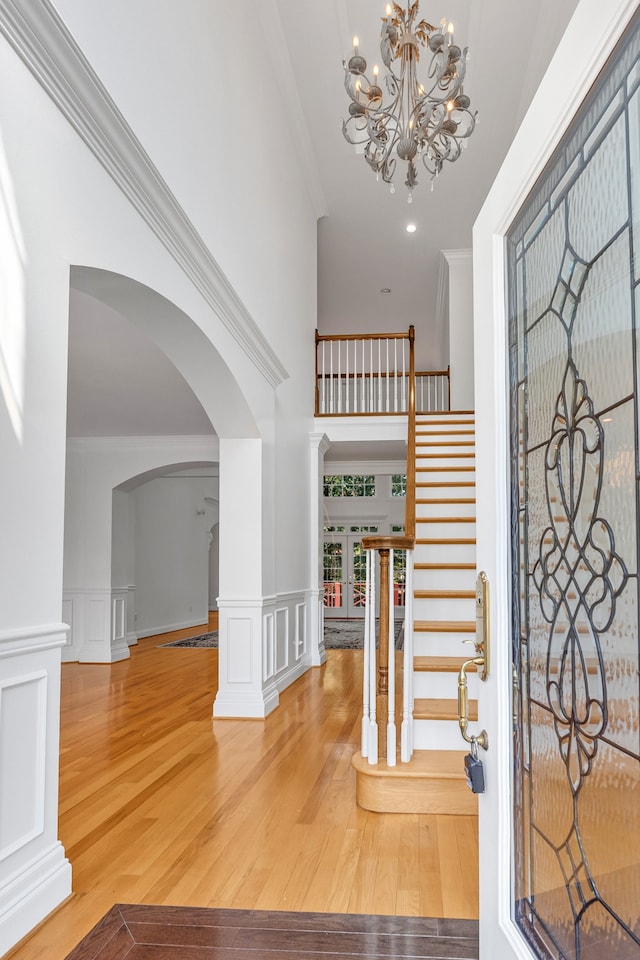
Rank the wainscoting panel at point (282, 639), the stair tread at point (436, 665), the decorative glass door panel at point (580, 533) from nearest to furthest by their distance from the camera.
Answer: the decorative glass door panel at point (580, 533), the stair tread at point (436, 665), the wainscoting panel at point (282, 639)

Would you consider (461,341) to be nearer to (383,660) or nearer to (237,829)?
(383,660)

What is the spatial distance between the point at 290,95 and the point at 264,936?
6.72m

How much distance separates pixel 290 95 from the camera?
22.2ft

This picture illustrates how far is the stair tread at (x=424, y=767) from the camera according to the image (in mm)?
3215

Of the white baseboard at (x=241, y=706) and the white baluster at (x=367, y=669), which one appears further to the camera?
the white baseboard at (x=241, y=706)

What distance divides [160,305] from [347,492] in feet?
38.1

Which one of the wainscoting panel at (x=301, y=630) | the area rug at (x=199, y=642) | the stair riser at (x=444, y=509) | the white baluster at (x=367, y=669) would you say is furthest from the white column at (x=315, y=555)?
the white baluster at (x=367, y=669)

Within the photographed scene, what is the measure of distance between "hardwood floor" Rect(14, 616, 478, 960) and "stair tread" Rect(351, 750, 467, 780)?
0.18m

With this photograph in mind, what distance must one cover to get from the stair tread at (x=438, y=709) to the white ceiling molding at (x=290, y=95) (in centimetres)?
530

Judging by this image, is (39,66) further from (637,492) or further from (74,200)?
(637,492)

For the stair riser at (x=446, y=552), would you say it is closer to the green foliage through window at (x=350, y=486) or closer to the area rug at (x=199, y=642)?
the area rug at (x=199, y=642)

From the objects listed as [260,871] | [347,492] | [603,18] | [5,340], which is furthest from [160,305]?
[347,492]

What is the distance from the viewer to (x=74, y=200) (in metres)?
2.50

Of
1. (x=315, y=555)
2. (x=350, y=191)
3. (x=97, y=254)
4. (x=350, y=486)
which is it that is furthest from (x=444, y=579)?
(x=350, y=486)
